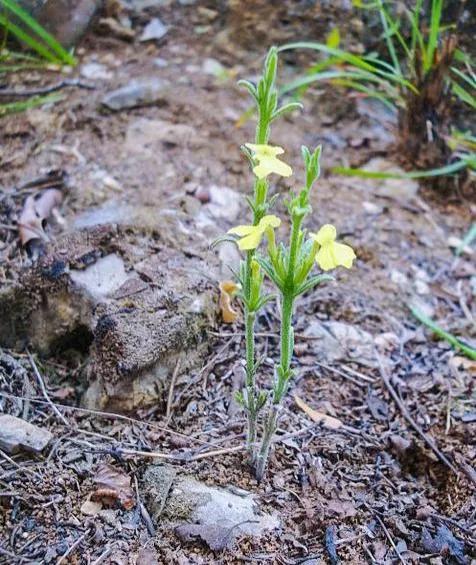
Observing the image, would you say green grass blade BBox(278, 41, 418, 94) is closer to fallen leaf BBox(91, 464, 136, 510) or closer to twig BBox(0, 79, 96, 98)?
twig BBox(0, 79, 96, 98)

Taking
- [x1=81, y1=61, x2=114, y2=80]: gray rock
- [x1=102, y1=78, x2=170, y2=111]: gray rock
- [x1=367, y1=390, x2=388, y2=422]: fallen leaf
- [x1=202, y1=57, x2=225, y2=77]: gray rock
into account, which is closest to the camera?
[x1=367, y1=390, x2=388, y2=422]: fallen leaf

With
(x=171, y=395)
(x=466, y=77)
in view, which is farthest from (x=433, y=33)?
(x=171, y=395)

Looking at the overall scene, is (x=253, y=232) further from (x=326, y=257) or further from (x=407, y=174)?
(x=407, y=174)

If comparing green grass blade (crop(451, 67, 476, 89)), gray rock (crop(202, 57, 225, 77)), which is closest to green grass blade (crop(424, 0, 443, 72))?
green grass blade (crop(451, 67, 476, 89))

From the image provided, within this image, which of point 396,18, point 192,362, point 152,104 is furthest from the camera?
point 396,18

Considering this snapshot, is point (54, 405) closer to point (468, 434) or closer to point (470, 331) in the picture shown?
point (468, 434)

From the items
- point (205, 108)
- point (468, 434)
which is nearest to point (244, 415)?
point (468, 434)
